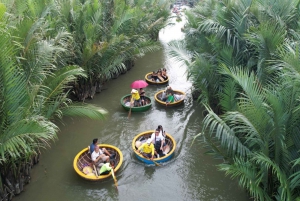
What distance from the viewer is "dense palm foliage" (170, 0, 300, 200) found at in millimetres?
4398

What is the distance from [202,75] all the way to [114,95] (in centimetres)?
520

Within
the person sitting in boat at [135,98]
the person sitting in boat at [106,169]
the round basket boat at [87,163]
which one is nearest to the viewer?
the round basket boat at [87,163]

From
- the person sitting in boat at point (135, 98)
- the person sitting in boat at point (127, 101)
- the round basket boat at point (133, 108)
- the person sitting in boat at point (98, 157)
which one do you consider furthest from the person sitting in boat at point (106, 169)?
the person sitting in boat at point (127, 101)

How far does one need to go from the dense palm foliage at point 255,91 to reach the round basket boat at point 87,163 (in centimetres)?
259

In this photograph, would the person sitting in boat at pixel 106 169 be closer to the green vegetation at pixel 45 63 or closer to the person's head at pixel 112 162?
the person's head at pixel 112 162

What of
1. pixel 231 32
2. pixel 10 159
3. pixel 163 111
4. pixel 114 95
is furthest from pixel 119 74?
pixel 10 159

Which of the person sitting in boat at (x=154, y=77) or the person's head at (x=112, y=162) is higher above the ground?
the person's head at (x=112, y=162)

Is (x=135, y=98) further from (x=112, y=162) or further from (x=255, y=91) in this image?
(x=255, y=91)

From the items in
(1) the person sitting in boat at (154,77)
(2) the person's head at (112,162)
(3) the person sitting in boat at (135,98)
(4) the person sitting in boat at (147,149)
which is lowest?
(1) the person sitting in boat at (154,77)

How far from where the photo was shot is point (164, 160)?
7.44 meters

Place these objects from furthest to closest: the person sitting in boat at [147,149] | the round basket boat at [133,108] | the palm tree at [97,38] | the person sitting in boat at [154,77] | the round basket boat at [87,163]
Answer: the person sitting in boat at [154,77] < the round basket boat at [133,108] < the palm tree at [97,38] < the person sitting in boat at [147,149] < the round basket boat at [87,163]

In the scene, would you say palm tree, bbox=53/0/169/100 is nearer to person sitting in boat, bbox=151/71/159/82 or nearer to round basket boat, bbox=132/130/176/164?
person sitting in boat, bbox=151/71/159/82

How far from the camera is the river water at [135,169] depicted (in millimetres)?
6426

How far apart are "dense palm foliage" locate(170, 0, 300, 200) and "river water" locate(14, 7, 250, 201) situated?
877 mm
